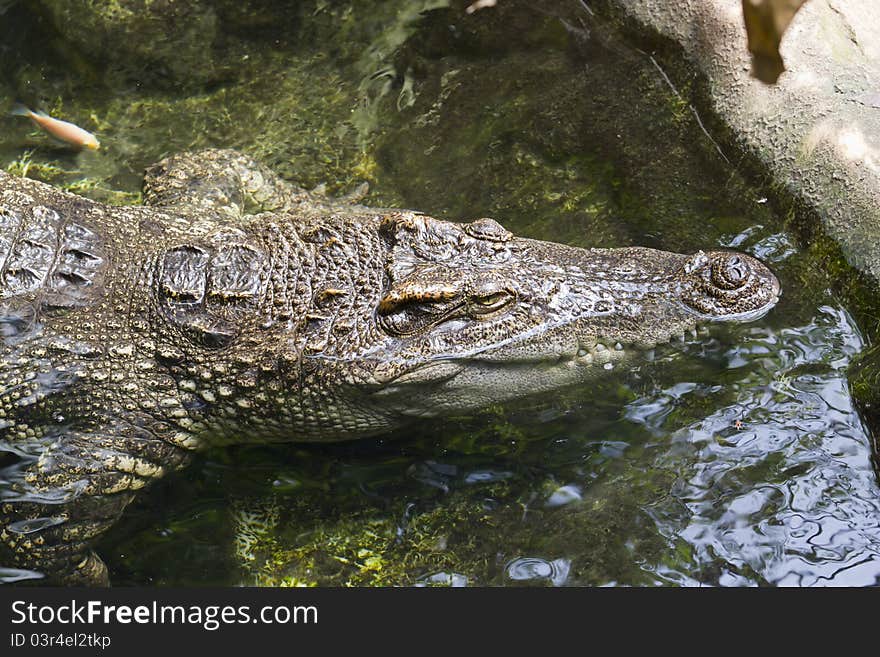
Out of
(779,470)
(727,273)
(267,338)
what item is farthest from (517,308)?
(779,470)

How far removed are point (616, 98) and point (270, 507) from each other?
306 centimetres

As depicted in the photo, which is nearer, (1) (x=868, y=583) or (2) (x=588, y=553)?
(1) (x=868, y=583)

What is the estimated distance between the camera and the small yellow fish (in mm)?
5406

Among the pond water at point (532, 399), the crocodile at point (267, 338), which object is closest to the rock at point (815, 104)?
the pond water at point (532, 399)

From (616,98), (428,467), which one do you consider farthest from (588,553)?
(616,98)

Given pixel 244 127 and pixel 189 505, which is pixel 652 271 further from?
pixel 244 127

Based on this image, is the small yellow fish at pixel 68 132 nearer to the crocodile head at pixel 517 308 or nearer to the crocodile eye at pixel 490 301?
the crocodile head at pixel 517 308

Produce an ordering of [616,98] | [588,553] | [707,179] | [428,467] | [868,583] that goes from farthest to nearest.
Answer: [616,98], [707,179], [428,467], [588,553], [868,583]

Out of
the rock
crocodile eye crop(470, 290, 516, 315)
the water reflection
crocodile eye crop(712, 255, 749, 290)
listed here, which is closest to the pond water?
the water reflection

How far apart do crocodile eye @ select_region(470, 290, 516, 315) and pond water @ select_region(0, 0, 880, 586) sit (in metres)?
0.62

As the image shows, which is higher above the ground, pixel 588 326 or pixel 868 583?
pixel 588 326

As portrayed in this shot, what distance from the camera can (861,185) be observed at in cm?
415

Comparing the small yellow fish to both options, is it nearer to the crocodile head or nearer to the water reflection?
the crocodile head

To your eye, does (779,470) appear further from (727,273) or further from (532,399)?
(532,399)
